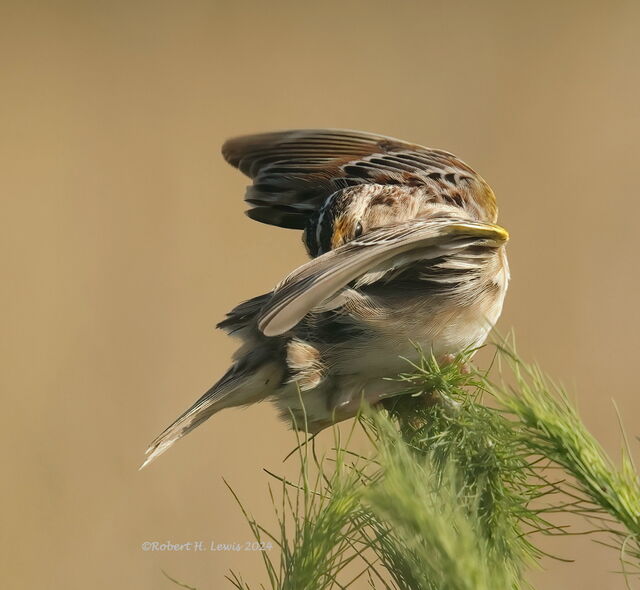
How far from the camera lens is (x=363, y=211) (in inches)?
53.4

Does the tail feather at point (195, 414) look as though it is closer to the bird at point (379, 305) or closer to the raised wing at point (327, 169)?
the bird at point (379, 305)

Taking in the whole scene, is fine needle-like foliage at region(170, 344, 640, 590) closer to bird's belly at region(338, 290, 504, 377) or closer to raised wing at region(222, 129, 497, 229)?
bird's belly at region(338, 290, 504, 377)

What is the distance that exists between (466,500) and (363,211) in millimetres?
610

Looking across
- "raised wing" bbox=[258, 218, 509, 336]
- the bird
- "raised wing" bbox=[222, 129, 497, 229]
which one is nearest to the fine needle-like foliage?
"raised wing" bbox=[258, 218, 509, 336]

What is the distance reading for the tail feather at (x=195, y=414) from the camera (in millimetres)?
1288

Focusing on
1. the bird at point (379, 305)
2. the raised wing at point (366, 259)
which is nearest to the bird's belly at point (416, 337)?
the bird at point (379, 305)

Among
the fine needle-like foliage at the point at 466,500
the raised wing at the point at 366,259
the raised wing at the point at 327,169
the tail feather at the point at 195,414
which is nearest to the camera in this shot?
the fine needle-like foliage at the point at 466,500

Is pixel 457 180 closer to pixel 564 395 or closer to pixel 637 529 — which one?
pixel 564 395

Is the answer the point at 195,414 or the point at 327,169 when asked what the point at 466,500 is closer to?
the point at 195,414

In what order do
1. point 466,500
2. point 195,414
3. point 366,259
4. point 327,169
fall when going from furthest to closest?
1. point 327,169
2. point 195,414
3. point 366,259
4. point 466,500

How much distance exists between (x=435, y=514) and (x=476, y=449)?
0.83 feet

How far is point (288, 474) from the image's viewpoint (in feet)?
8.45

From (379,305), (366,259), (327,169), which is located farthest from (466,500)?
(327,169)

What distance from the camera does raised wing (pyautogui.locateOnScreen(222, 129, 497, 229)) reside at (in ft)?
4.99
